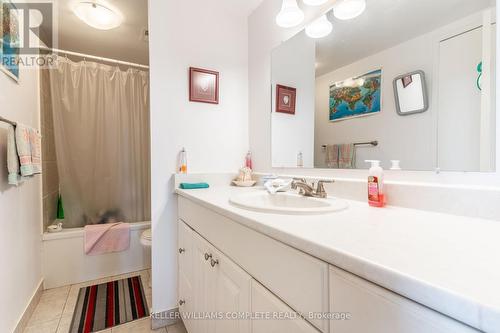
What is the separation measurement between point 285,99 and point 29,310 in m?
2.15

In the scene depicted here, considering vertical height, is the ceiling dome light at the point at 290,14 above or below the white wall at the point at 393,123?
above

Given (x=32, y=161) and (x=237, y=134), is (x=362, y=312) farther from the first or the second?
(x=32, y=161)

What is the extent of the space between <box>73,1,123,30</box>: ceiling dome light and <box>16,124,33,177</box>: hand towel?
1.04 meters

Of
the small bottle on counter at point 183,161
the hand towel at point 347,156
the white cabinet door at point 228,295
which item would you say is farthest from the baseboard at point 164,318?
the hand towel at point 347,156

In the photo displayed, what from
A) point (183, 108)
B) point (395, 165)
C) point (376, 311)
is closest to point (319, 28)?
point (395, 165)

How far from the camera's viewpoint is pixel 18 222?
4.69 ft

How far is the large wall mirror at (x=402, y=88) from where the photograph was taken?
28.5 inches

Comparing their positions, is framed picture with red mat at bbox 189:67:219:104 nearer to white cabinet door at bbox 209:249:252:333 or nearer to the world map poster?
the world map poster

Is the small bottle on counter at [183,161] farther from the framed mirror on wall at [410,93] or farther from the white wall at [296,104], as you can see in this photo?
the framed mirror on wall at [410,93]

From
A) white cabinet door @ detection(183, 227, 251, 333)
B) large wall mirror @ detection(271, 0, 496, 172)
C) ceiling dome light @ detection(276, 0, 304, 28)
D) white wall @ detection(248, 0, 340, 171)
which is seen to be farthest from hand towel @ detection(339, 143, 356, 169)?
ceiling dome light @ detection(276, 0, 304, 28)

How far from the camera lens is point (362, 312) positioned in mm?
399

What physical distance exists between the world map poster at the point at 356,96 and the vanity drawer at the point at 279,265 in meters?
0.74

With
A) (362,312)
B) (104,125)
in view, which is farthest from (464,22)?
(104,125)

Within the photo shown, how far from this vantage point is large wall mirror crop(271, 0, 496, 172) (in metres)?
0.72
